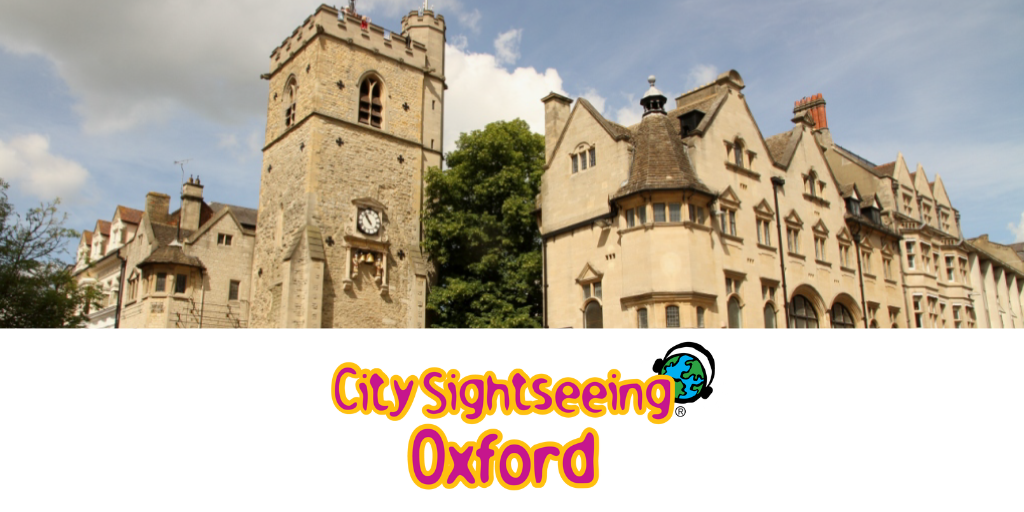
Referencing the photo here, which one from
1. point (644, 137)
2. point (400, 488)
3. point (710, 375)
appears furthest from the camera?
point (644, 137)

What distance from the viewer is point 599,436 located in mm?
11328

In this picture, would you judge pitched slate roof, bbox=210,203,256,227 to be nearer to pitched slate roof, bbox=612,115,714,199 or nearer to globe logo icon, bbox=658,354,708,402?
pitched slate roof, bbox=612,115,714,199

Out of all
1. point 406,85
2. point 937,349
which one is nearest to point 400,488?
point 937,349

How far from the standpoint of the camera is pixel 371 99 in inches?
1252

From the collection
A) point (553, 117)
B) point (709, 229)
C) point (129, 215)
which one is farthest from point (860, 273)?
point (129, 215)

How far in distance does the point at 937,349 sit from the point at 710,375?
400cm

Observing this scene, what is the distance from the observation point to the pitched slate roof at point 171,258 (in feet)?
108

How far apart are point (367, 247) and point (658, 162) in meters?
12.9

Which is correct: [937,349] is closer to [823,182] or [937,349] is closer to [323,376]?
[323,376]

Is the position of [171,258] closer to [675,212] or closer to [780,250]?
[675,212]

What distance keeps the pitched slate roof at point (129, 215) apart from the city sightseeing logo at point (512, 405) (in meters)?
39.6

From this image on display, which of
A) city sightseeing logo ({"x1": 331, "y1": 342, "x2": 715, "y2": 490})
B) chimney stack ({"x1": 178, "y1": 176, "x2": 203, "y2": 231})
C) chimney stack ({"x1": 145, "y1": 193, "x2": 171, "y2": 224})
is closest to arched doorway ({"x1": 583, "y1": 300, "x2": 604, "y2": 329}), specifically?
city sightseeing logo ({"x1": 331, "y1": 342, "x2": 715, "y2": 490})

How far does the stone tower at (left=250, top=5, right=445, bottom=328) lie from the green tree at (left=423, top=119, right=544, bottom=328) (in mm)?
1209

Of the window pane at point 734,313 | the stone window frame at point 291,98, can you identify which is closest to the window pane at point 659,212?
the window pane at point 734,313
